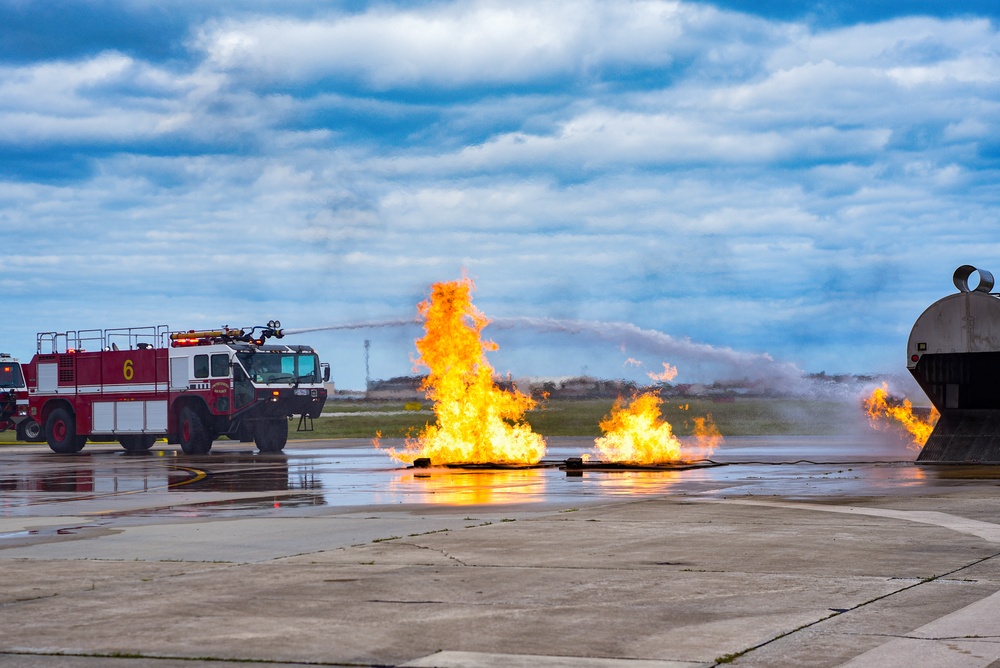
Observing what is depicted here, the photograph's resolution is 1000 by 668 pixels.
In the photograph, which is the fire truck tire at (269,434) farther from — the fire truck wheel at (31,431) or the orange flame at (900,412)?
the orange flame at (900,412)

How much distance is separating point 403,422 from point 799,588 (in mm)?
62952

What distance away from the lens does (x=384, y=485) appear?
74.3 feet

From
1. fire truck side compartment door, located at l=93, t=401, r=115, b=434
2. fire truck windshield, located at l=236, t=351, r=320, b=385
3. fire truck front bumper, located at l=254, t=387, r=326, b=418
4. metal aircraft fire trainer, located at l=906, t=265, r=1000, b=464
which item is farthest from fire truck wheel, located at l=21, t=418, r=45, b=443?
metal aircraft fire trainer, located at l=906, t=265, r=1000, b=464

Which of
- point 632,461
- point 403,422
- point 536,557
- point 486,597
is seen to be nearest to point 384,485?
point 632,461

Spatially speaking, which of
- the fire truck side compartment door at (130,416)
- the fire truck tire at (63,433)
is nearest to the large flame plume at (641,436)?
the fire truck side compartment door at (130,416)

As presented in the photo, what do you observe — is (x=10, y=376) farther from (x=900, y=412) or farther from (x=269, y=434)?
(x=900, y=412)

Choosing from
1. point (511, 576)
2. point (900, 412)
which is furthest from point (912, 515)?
point (900, 412)

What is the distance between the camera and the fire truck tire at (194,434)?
3956 centimetres

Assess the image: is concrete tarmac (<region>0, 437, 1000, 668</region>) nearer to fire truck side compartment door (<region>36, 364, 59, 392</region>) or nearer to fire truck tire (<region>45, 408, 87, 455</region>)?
fire truck tire (<region>45, 408, 87, 455</region>)

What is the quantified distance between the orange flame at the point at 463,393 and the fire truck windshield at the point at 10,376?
2850 centimetres

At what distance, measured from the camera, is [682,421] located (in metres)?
69.9

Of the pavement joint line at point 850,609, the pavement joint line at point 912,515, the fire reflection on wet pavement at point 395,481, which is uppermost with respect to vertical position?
the fire reflection on wet pavement at point 395,481

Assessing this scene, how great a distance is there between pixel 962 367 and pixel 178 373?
2436cm

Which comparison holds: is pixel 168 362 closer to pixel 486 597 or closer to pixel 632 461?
pixel 632 461
